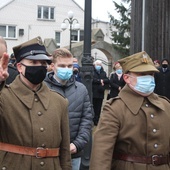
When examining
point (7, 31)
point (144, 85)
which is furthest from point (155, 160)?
point (7, 31)

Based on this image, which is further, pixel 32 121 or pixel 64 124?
pixel 64 124

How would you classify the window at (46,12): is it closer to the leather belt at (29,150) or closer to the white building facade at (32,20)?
the white building facade at (32,20)

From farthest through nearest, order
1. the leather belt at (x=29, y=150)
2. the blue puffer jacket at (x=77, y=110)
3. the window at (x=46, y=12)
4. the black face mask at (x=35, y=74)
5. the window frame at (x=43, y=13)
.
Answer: the window at (x=46, y=12)
the window frame at (x=43, y=13)
the blue puffer jacket at (x=77, y=110)
the black face mask at (x=35, y=74)
the leather belt at (x=29, y=150)

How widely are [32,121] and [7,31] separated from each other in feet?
158

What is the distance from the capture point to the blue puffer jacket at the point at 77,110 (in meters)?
5.13

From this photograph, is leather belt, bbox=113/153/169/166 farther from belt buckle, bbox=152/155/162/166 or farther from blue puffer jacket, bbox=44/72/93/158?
blue puffer jacket, bbox=44/72/93/158

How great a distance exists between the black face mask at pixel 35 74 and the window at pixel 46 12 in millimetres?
50337

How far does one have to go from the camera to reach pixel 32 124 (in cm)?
389

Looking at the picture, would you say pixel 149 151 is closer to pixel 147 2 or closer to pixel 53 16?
pixel 147 2

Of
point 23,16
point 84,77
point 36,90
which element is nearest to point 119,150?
point 36,90

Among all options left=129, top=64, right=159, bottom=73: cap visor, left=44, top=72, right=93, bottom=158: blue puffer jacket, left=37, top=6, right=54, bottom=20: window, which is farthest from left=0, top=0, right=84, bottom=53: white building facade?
left=129, top=64, right=159, bottom=73: cap visor

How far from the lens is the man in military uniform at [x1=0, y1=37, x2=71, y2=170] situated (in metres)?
3.83

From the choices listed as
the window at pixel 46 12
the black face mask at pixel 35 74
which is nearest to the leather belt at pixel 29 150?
the black face mask at pixel 35 74

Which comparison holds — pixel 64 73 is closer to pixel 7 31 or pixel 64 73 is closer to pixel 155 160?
pixel 155 160
